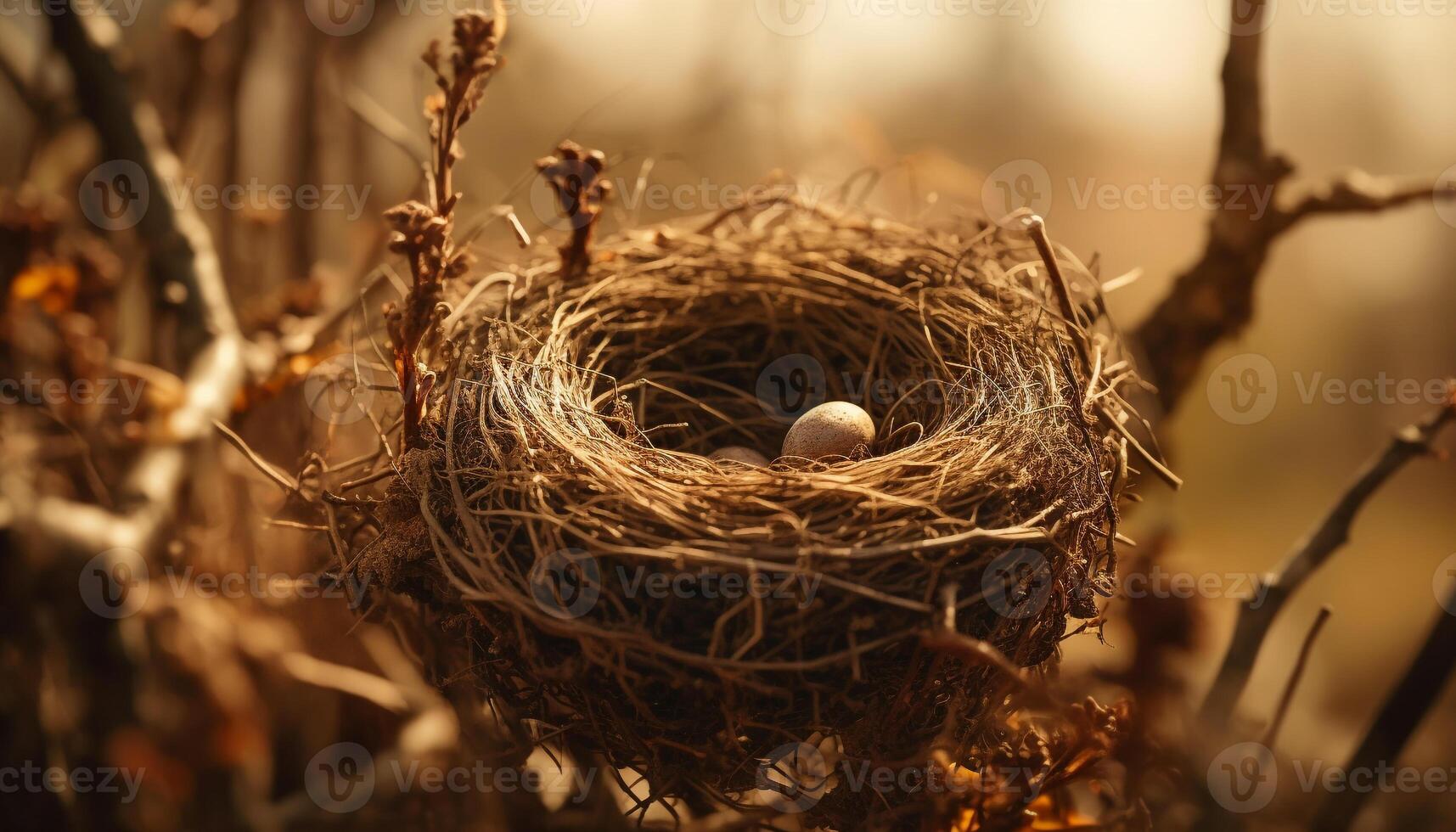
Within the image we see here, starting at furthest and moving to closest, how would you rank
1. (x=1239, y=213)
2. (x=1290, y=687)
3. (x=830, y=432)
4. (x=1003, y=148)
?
(x=1003, y=148)
(x=1239, y=213)
(x=830, y=432)
(x=1290, y=687)

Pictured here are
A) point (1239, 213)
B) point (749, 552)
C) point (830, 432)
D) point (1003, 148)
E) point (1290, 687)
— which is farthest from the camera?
point (1003, 148)

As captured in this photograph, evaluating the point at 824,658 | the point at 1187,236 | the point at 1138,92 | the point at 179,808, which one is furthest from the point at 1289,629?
the point at 179,808

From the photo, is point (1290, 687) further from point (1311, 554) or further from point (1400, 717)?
point (1311, 554)

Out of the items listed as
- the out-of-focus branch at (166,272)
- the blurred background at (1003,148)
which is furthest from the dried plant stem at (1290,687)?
the out-of-focus branch at (166,272)

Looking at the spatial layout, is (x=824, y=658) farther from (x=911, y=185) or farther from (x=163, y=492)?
(x=911, y=185)

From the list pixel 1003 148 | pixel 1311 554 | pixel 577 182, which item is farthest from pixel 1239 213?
pixel 1003 148

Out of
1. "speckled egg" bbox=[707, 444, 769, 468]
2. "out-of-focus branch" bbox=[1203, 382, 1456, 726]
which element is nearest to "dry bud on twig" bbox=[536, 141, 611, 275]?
"speckled egg" bbox=[707, 444, 769, 468]

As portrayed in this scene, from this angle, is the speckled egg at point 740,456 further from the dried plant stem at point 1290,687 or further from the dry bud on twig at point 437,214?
the dried plant stem at point 1290,687
